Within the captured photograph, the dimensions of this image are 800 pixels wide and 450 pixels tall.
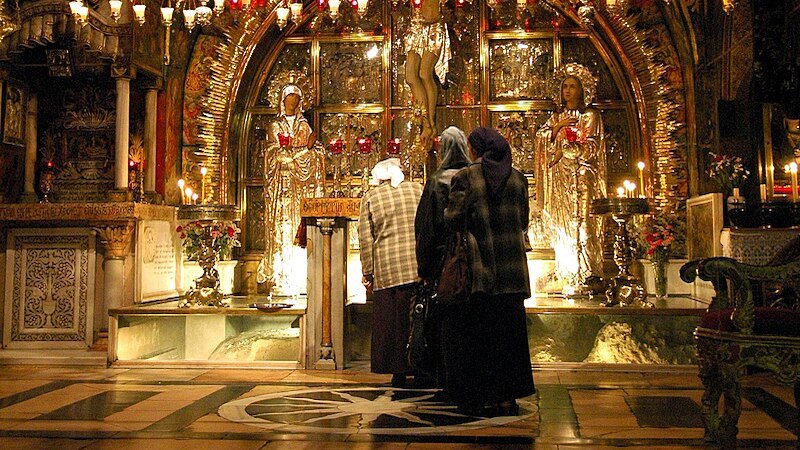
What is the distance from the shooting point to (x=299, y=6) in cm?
772

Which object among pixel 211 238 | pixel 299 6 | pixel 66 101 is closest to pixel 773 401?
pixel 211 238

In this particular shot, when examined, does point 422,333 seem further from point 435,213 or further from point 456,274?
point 435,213

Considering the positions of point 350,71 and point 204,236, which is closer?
point 204,236

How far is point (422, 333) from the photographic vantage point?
187 inches

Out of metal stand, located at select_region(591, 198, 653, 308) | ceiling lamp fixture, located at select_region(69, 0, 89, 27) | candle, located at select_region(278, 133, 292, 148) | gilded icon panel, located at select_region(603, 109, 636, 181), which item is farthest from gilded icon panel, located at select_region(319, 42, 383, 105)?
metal stand, located at select_region(591, 198, 653, 308)

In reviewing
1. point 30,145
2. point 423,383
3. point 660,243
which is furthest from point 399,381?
point 30,145

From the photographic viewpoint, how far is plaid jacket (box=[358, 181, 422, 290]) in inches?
211

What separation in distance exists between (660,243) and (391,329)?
Answer: 163 inches

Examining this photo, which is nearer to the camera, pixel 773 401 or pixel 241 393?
pixel 773 401

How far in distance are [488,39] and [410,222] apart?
5170mm

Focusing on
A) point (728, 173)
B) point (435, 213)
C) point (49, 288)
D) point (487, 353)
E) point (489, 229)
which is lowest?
point (487, 353)

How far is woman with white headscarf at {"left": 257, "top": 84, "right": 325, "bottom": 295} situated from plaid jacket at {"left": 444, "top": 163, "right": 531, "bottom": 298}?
203 inches

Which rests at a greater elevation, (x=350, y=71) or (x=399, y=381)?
(x=350, y=71)

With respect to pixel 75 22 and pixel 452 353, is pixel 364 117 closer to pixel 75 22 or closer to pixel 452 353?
pixel 75 22
